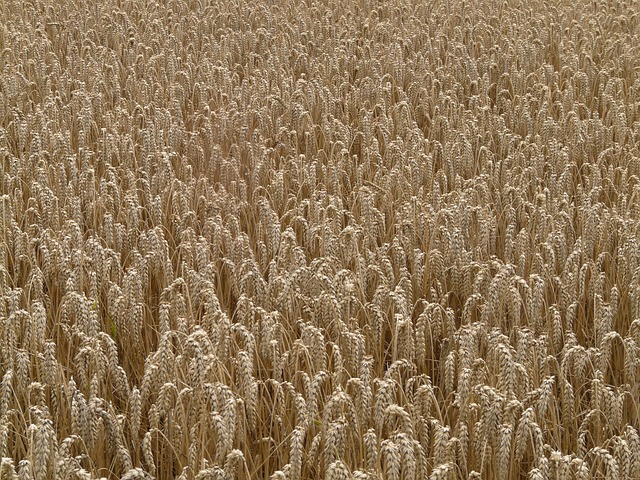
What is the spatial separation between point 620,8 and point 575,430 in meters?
5.38

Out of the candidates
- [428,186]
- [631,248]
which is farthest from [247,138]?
[631,248]

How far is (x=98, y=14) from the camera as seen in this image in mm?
5961

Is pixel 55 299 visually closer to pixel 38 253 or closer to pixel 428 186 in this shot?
pixel 38 253

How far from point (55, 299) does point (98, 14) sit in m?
3.60

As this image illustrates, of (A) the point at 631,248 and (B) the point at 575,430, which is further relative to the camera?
(A) the point at 631,248

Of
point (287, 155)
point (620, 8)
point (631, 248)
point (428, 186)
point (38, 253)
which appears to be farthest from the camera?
point (620, 8)

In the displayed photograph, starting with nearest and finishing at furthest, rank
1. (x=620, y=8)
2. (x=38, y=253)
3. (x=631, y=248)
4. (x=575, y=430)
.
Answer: (x=575, y=430)
(x=631, y=248)
(x=38, y=253)
(x=620, y=8)

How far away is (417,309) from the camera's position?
2826 mm

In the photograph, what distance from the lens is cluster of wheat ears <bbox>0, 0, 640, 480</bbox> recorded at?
2002mm

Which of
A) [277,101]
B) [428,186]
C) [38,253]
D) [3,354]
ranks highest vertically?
[277,101]

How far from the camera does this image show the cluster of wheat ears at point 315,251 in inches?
78.8

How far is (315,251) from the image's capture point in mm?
3062

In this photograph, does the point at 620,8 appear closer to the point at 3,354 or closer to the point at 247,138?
the point at 247,138

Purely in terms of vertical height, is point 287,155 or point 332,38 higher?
point 332,38
